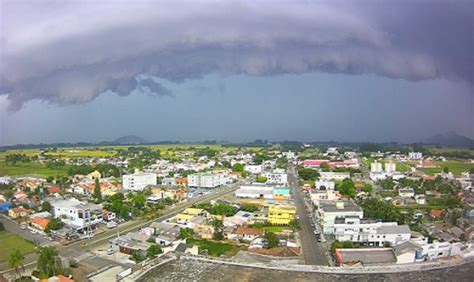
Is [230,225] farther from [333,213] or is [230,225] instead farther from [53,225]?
[53,225]

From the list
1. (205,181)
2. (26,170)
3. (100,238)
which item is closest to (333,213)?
(100,238)

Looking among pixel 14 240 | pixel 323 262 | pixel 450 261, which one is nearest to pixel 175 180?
pixel 14 240

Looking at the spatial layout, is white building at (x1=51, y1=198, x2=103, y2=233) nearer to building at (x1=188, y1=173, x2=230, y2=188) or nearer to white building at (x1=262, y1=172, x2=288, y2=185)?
building at (x1=188, y1=173, x2=230, y2=188)

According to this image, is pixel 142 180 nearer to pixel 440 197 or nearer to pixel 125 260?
pixel 125 260

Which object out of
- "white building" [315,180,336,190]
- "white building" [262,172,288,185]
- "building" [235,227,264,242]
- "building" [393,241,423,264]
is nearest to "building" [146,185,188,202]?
"white building" [262,172,288,185]

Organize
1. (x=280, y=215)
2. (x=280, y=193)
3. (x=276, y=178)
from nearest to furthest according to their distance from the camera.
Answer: (x=280, y=215) < (x=280, y=193) < (x=276, y=178)

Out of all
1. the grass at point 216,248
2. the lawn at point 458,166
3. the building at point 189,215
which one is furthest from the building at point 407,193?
the grass at point 216,248
